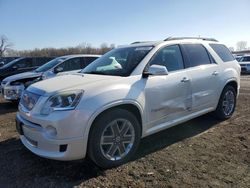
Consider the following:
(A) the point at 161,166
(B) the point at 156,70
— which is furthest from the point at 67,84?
(A) the point at 161,166

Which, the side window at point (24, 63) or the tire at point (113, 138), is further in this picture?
the side window at point (24, 63)

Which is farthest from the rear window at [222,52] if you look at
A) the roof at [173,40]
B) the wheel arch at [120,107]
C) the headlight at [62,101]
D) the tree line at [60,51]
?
the tree line at [60,51]

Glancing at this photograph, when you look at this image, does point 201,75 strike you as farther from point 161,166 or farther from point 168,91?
point 161,166

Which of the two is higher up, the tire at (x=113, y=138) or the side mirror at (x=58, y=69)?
the side mirror at (x=58, y=69)

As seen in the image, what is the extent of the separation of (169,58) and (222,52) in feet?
6.50

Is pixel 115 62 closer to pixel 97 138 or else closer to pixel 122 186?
pixel 97 138

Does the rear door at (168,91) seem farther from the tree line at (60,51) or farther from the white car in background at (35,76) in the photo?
the tree line at (60,51)

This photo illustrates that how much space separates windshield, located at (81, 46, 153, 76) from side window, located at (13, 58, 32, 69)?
7.84 meters

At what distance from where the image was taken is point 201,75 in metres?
5.32

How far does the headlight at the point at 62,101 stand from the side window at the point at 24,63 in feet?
30.3

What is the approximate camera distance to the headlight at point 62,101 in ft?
11.8

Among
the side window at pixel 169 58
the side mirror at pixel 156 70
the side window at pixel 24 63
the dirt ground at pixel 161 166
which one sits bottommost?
the dirt ground at pixel 161 166

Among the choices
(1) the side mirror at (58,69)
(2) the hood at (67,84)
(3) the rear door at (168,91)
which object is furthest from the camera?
(1) the side mirror at (58,69)

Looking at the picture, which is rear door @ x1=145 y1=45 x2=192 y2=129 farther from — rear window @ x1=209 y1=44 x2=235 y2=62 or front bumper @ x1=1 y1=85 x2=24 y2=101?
front bumper @ x1=1 y1=85 x2=24 y2=101
